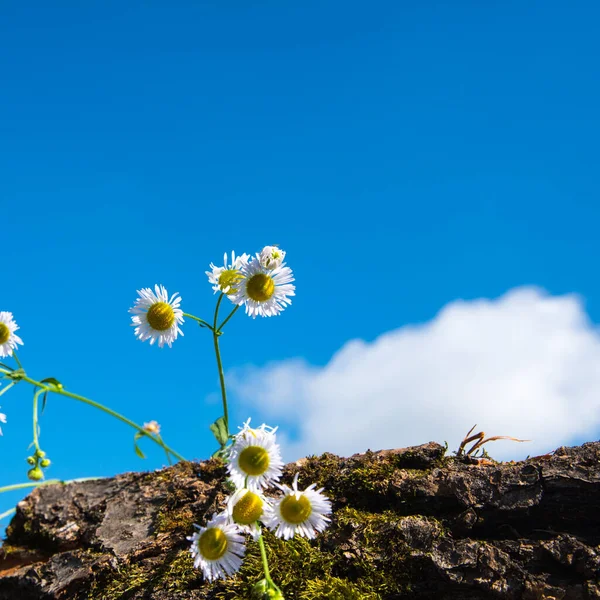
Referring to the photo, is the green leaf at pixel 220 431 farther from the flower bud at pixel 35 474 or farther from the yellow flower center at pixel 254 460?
the flower bud at pixel 35 474

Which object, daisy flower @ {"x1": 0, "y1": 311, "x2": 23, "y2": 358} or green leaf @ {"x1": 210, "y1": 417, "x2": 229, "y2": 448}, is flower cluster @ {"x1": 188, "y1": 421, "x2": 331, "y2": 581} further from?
daisy flower @ {"x1": 0, "y1": 311, "x2": 23, "y2": 358}

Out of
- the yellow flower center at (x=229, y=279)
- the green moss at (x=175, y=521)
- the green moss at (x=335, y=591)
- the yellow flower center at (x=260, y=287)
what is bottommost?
the green moss at (x=335, y=591)

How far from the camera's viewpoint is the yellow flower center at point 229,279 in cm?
266

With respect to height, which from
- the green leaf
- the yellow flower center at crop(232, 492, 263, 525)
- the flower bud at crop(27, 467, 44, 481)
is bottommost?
the yellow flower center at crop(232, 492, 263, 525)

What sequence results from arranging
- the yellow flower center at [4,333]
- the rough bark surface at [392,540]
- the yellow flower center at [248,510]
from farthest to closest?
1. the yellow flower center at [4,333]
2. the rough bark surface at [392,540]
3. the yellow flower center at [248,510]

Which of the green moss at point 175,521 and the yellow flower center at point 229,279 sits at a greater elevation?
the yellow flower center at point 229,279

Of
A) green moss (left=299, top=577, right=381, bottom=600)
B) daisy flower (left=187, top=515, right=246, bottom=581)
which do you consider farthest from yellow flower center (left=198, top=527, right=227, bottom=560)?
green moss (left=299, top=577, right=381, bottom=600)

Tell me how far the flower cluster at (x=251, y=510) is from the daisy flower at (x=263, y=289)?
24.2 inches

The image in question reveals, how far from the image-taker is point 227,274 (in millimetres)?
2732

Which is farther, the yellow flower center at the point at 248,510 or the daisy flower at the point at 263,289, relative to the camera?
the daisy flower at the point at 263,289

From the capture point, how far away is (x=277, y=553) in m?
2.44

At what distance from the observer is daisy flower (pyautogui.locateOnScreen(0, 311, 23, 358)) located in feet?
8.95

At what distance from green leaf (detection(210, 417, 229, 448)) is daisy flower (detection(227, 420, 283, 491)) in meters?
0.35

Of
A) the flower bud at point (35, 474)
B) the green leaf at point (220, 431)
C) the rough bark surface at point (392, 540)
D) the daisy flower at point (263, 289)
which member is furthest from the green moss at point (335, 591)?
the flower bud at point (35, 474)
